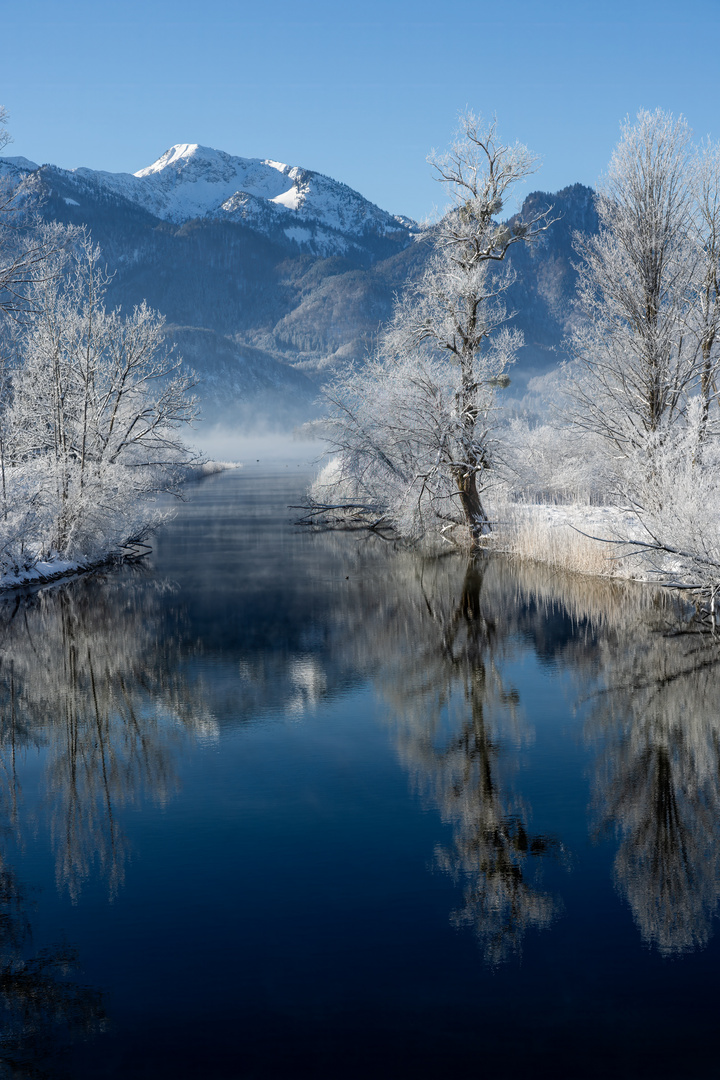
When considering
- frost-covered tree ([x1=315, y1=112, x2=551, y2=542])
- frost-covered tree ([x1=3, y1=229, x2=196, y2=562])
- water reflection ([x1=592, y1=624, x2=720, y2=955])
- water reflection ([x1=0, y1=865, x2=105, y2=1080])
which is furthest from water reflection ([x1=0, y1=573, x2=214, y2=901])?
frost-covered tree ([x1=315, y1=112, x2=551, y2=542])

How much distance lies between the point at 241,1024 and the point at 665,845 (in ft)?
13.6

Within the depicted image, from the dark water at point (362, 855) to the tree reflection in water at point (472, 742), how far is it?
0.12ft

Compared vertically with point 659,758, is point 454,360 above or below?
above

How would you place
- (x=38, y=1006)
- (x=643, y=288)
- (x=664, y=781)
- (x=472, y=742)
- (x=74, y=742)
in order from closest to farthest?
1. (x=38, y=1006)
2. (x=664, y=781)
3. (x=472, y=742)
4. (x=74, y=742)
5. (x=643, y=288)

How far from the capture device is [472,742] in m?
10.4

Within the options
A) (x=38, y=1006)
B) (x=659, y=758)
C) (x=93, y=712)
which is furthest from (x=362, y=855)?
(x=93, y=712)

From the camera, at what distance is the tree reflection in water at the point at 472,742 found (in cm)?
673

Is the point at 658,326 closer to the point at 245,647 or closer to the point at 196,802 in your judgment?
the point at 245,647

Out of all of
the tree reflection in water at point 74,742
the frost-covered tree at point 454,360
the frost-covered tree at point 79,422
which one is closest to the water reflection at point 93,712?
the tree reflection in water at point 74,742

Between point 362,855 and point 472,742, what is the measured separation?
319 cm

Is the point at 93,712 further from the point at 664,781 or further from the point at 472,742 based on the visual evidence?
the point at 664,781

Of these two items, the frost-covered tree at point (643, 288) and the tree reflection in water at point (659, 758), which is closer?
the tree reflection in water at point (659, 758)

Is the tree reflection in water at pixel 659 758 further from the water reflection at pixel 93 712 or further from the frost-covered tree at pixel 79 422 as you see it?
the frost-covered tree at pixel 79 422

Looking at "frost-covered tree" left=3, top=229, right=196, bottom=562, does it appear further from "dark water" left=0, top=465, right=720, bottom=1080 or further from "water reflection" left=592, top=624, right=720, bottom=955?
"water reflection" left=592, top=624, right=720, bottom=955
